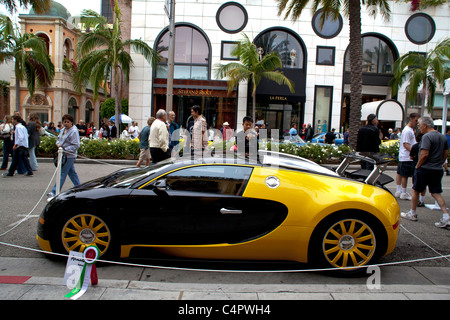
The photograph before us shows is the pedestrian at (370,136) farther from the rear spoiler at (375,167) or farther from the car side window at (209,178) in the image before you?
the car side window at (209,178)

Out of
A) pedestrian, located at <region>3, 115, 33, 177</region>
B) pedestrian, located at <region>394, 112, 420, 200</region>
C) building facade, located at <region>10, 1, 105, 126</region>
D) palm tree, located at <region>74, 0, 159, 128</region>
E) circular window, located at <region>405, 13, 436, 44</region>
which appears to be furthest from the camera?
building facade, located at <region>10, 1, 105, 126</region>

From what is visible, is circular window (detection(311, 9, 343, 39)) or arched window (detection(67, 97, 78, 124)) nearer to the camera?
circular window (detection(311, 9, 343, 39))

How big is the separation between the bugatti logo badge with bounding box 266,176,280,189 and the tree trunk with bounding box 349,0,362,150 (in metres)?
10.3

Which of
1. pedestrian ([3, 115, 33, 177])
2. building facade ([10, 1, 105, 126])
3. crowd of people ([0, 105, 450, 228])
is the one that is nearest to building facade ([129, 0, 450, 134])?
building facade ([10, 1, 105, 126])

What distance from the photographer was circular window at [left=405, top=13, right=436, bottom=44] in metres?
24.1

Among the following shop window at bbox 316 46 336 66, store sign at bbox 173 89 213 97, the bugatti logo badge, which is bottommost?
the bugatti logo badge

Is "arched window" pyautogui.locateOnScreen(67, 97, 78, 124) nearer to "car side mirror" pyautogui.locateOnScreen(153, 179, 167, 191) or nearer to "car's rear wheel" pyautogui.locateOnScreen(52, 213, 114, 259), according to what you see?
"car's rear wheel" pyautogui.locateOnScreen(52, 213, 114, 259)

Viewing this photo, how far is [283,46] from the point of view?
23.8 meters

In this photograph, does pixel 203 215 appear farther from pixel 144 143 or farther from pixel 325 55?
pixel 325 55

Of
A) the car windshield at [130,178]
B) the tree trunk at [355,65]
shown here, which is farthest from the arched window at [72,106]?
the car windshield at [130,178]

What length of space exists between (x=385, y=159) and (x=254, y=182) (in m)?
2.04

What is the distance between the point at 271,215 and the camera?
11.9 ft

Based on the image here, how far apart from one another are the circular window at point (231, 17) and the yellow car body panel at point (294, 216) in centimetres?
2166

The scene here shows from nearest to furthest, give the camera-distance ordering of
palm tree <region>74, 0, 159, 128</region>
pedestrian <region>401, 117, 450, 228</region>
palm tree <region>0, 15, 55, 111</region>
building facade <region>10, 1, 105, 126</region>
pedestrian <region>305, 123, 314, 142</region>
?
1. pedestrian <region>401, 117, 450, 228</region>
2. palm tree <region>74, 0, 159, 128</region>
3. palm tree <region>0, 15, 55, 111</region>
4. pedestrian <region>305, 123, 314, 142</region>
5. building facade <region>10, 1, 105, 126</region>
